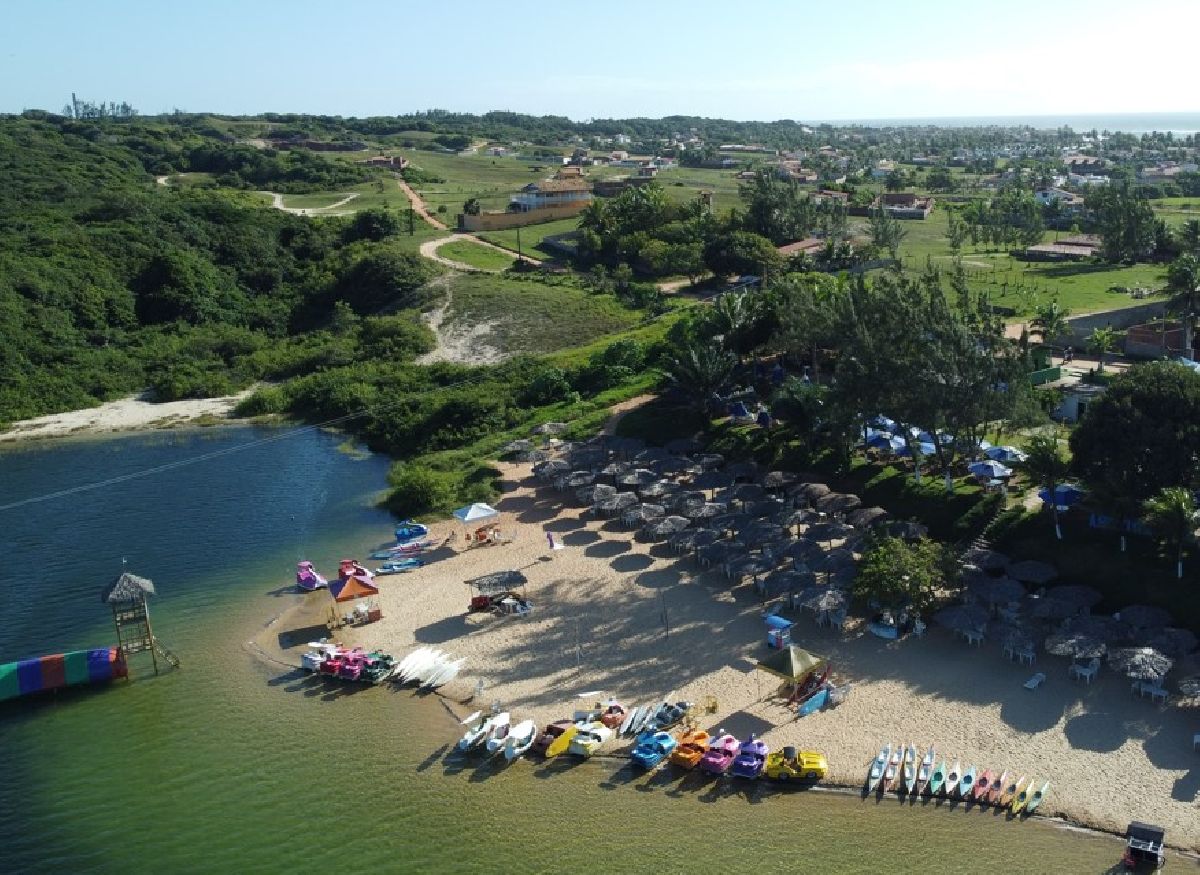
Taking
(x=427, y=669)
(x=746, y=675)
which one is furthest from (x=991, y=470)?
(x=427, y=669)

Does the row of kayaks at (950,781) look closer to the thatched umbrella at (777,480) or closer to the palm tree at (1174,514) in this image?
the palm tree at (1174,514)

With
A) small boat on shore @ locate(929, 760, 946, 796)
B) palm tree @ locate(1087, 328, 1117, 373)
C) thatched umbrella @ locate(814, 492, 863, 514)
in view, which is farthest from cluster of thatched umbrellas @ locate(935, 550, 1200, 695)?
palm tree @ locate(1087, 328, 1117, 373)

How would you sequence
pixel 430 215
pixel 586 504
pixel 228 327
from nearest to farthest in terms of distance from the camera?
pixel 586 504 < pixel 228 327 < pixel 430 215

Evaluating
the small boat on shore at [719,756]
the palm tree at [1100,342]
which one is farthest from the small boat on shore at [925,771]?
the palm tree at [1100,342]

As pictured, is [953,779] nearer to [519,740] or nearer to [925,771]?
[925,771]

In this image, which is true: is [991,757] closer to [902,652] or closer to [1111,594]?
[902,652]

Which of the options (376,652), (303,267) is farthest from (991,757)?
(303,267)
